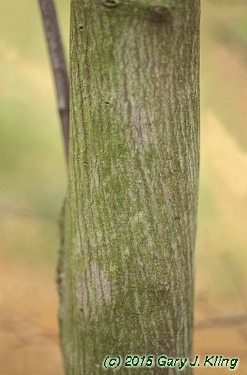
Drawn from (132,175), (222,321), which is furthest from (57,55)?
(222,321)

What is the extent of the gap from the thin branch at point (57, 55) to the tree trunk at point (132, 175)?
25 cm

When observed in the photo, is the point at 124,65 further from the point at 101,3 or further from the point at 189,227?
the point at 189,227

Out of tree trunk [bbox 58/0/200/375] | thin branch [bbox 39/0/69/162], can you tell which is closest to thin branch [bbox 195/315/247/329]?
tree trunk [bbox 58/0/200/375]

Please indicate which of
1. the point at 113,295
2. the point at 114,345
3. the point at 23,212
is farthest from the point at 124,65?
the point at 23,212

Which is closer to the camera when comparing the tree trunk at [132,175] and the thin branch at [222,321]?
the tree trunk at [132,175]

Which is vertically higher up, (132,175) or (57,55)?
(57,55)

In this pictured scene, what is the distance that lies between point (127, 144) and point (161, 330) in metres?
0.35

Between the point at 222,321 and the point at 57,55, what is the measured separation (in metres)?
1.12

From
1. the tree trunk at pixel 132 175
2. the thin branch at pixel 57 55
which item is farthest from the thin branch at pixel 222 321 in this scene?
the thin branch at pixel 57 55

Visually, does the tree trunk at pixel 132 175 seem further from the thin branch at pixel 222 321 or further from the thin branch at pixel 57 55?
the thin branch at pixel 222 321

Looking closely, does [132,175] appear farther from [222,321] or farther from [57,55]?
[222,321]

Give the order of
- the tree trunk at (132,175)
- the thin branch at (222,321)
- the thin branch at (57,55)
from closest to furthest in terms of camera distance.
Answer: the tree trunk at (132,175) → the thin branch at (57,55) → the thin branch at (222,321)

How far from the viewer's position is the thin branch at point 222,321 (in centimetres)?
168

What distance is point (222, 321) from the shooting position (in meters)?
1.70
